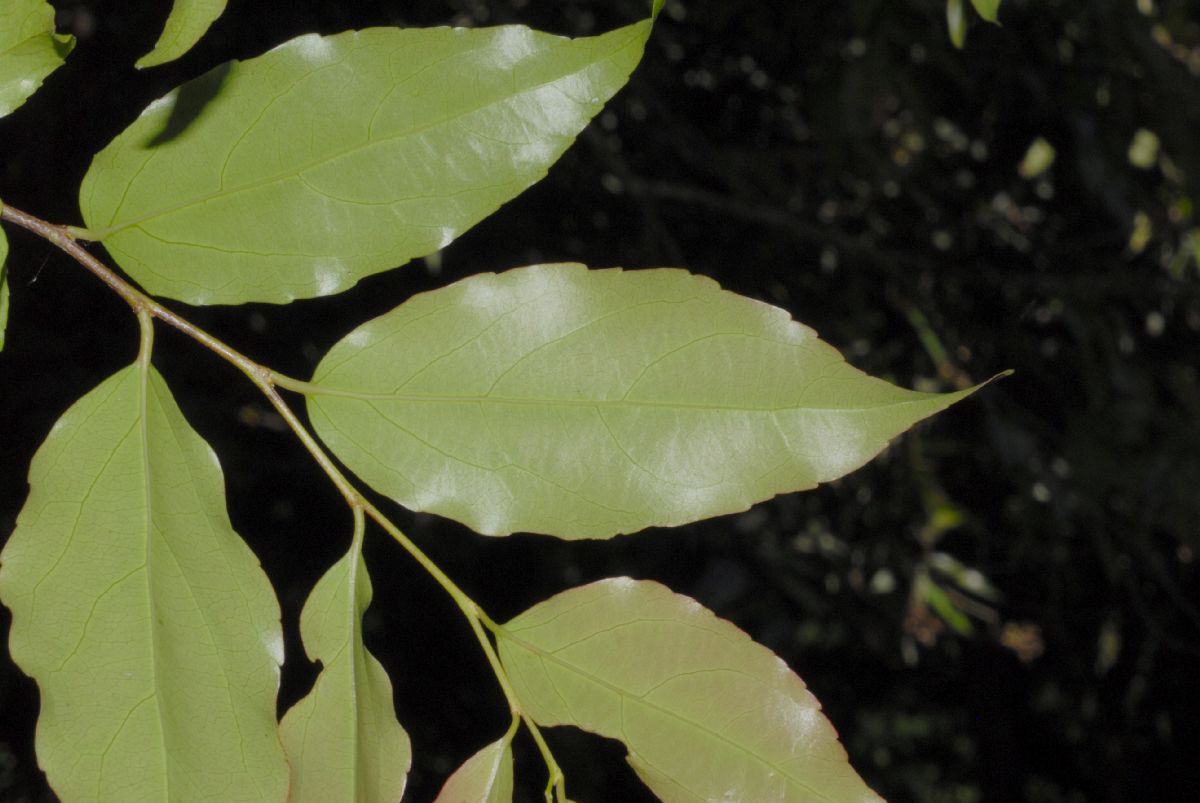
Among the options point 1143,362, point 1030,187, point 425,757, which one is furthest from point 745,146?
point 425,757


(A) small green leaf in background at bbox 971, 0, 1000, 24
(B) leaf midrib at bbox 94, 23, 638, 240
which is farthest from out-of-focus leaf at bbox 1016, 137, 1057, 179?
(B) leaf midrib at bbox 94, 23, 638, 240

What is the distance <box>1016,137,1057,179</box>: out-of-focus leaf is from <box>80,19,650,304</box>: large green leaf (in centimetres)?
145

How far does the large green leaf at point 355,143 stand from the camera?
53cm

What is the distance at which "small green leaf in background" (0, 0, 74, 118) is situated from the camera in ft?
1.69

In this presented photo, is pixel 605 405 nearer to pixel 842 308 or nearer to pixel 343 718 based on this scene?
pixel 343 718

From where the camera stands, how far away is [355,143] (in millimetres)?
540

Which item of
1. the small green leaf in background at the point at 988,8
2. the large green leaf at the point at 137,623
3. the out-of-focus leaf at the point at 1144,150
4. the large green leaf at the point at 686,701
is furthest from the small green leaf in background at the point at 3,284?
the out-of-focus leaf at the point at 1144,150

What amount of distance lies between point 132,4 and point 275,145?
86cm

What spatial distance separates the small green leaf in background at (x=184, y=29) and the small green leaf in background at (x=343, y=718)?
0.77 feet

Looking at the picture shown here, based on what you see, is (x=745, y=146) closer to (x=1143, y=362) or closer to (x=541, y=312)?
(x=1143, y=362)

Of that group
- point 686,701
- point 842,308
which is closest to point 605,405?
point 686,701

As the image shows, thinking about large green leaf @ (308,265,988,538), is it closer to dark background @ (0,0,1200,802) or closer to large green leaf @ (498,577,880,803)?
large green leaf @ (498,577,880,803)

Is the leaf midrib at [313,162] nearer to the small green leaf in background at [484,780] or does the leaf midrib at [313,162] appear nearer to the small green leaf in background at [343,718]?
the small green leaf in background at [343,718]

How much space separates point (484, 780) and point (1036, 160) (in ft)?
5.28
